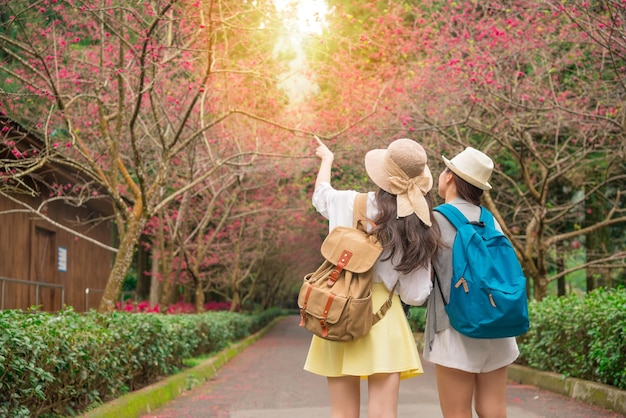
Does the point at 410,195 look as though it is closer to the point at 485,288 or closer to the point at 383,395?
the point at 485,288

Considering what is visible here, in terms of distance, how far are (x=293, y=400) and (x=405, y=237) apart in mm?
6569

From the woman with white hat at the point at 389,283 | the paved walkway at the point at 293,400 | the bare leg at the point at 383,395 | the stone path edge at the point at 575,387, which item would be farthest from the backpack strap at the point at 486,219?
the stone path edge at the point at 575,387

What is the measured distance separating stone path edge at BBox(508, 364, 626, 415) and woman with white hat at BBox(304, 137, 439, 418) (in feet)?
15.6

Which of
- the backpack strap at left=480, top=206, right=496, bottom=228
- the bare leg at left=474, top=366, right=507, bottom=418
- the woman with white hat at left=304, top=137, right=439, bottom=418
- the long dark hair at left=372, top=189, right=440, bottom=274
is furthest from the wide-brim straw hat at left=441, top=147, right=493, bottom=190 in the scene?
the bare leg at left=474, top=366, right=507, bottom=418

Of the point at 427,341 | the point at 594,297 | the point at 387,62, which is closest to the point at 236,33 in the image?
the point at 387,62

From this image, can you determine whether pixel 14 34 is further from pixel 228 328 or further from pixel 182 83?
pixel 228 328

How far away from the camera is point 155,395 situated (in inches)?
351

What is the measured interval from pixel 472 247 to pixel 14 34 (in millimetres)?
10618

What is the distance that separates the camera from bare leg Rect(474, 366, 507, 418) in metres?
4.13

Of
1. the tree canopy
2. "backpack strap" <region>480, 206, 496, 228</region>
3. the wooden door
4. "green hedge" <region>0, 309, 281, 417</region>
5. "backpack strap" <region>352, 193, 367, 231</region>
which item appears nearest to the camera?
"backpack strap" <region>352, 193, 367, 231</region>

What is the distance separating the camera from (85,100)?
579 inches

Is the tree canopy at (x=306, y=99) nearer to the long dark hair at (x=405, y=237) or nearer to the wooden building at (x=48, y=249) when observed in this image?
the wooden building at (x=48, y=249)

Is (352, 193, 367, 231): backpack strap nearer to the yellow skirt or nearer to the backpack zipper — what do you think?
the yellow skirt

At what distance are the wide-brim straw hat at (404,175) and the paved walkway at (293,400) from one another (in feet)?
14.9
